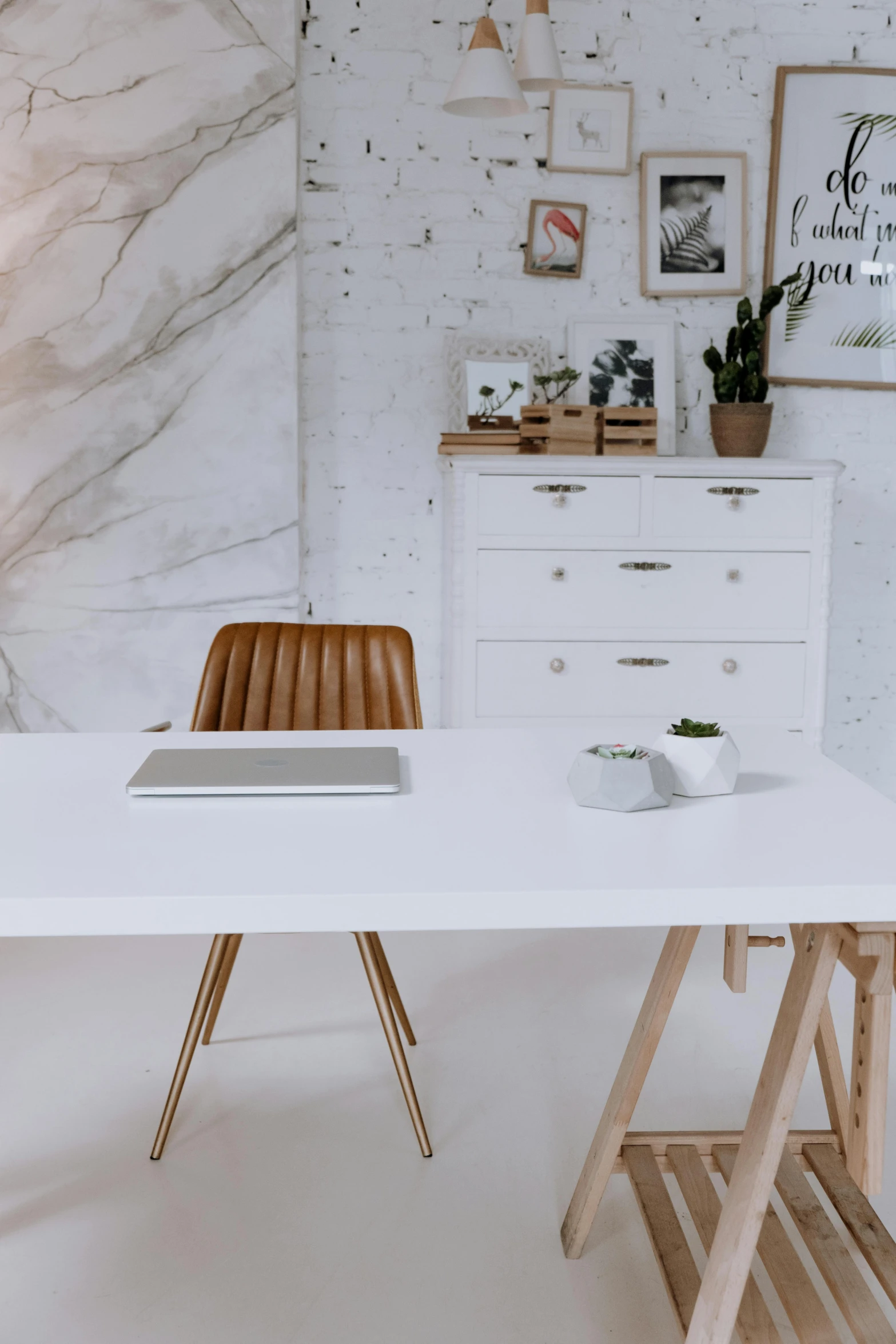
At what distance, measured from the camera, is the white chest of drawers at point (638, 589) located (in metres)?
2.86

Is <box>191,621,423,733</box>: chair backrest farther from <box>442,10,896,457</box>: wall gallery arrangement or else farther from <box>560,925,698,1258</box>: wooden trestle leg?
<box>442,10,896,457</box>: wall gallery arrangement

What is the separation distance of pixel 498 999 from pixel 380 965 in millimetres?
566

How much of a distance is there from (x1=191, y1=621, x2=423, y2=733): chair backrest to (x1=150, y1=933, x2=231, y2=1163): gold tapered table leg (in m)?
0.50

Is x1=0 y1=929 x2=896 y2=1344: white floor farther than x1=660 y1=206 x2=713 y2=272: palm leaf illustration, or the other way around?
x1=660 y1=206 x2=713 y2=272: palm leaf illustration

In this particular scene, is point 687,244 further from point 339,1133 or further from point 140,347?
point 339,1133

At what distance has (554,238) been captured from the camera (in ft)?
10.7

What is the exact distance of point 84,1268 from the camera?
1.51m

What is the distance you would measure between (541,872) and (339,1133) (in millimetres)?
1029

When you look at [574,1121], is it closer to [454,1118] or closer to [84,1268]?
[454,1118]

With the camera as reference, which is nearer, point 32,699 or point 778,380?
point 32,699

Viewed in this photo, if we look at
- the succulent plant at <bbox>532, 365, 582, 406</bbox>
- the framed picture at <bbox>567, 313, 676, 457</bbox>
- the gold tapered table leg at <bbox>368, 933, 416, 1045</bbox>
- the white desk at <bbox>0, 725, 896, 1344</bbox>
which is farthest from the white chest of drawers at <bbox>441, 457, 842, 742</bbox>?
the white desk at <bbox>0, 725, 896, 1344</bbox>

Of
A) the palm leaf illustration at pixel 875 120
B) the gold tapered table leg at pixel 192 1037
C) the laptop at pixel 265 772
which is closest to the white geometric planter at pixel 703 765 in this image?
the laptop at pixel 265 772

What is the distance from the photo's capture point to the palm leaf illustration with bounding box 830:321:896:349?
3.35m

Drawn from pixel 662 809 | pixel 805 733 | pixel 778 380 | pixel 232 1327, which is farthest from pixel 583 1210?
pixel 778 380
